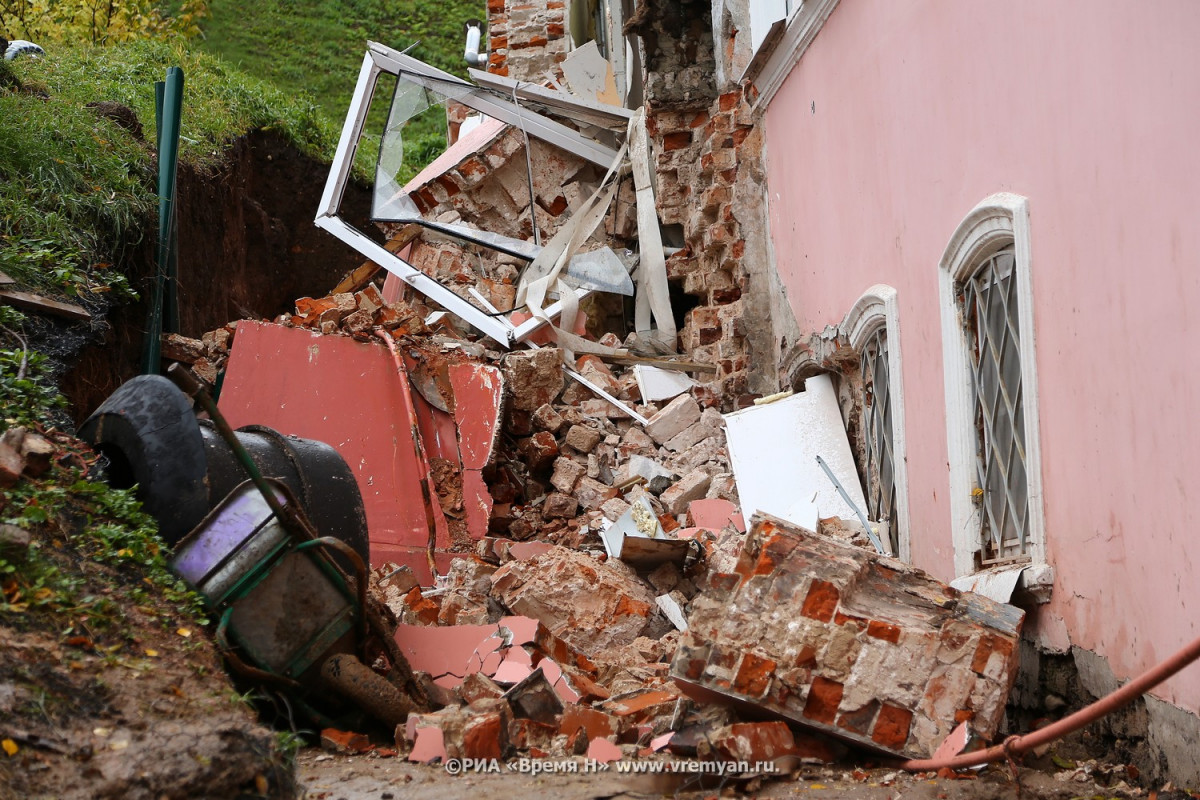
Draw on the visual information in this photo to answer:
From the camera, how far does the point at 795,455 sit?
7.40 metres

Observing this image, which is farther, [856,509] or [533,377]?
[533,377]

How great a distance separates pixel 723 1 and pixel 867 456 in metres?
4.44

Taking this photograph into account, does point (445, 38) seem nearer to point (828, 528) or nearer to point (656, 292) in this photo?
point (656, 292)

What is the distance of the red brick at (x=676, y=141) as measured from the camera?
9.66 meters

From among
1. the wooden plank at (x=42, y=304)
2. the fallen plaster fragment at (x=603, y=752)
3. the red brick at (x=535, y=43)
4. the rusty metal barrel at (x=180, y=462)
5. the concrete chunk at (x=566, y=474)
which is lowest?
the fallen plaster fragment at (x=603, y=752)

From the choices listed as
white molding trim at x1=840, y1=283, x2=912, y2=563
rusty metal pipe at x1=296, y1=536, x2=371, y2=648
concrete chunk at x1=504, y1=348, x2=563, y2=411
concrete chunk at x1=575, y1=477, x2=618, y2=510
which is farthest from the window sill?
concrete chunk at x1=504, y1=348, x2=563, y2=411

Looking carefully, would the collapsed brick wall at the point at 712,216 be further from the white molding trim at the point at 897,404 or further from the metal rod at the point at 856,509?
the white molding trim at the point at 897,404

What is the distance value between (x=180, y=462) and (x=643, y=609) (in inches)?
111

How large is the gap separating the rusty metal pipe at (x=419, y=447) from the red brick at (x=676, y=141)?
312 cm

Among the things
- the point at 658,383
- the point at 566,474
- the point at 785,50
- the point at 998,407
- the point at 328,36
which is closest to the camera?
the point at 998,407

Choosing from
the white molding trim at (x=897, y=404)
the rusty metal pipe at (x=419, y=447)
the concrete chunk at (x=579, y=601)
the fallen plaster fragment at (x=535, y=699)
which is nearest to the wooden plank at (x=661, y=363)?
the rusty metal pipe at (x=419, y=447)

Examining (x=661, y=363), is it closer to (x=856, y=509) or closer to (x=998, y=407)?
(x=856, y=509)

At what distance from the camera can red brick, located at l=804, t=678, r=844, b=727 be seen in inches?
154

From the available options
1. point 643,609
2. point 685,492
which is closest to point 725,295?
point 685,492
